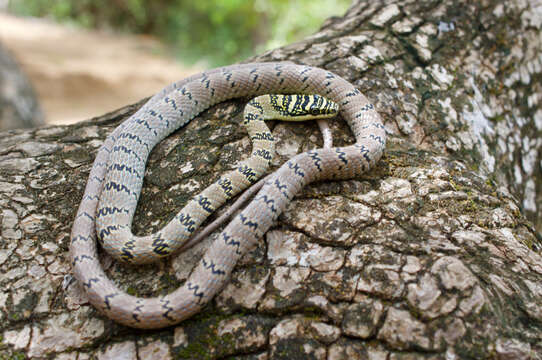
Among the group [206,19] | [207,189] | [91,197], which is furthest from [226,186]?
[206,19]

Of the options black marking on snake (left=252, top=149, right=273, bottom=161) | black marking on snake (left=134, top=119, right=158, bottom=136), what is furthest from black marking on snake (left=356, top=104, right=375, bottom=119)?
black marking on snake (left=134, top=119, right=158, bottom=136)

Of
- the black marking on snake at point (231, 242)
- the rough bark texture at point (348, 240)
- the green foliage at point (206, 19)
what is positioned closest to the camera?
the rough bark texture at point (348, 240)

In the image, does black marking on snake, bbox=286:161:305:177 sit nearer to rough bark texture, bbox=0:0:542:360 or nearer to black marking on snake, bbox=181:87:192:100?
rough bark texture, bbox=0:0:542:360

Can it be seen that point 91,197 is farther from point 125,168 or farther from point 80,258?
point 80,258

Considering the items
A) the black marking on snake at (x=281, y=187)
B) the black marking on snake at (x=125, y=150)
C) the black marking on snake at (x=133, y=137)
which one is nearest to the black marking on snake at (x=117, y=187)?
the black marking on snake at (x=125, y=150)

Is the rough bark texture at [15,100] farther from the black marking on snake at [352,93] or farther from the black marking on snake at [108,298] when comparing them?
the black marking on snake at [352,93]

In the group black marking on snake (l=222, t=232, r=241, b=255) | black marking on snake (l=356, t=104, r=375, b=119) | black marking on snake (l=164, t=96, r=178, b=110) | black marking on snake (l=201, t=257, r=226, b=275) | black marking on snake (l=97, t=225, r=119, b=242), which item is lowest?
black marking on snake (l=97, t=225, r=119, b=242)
